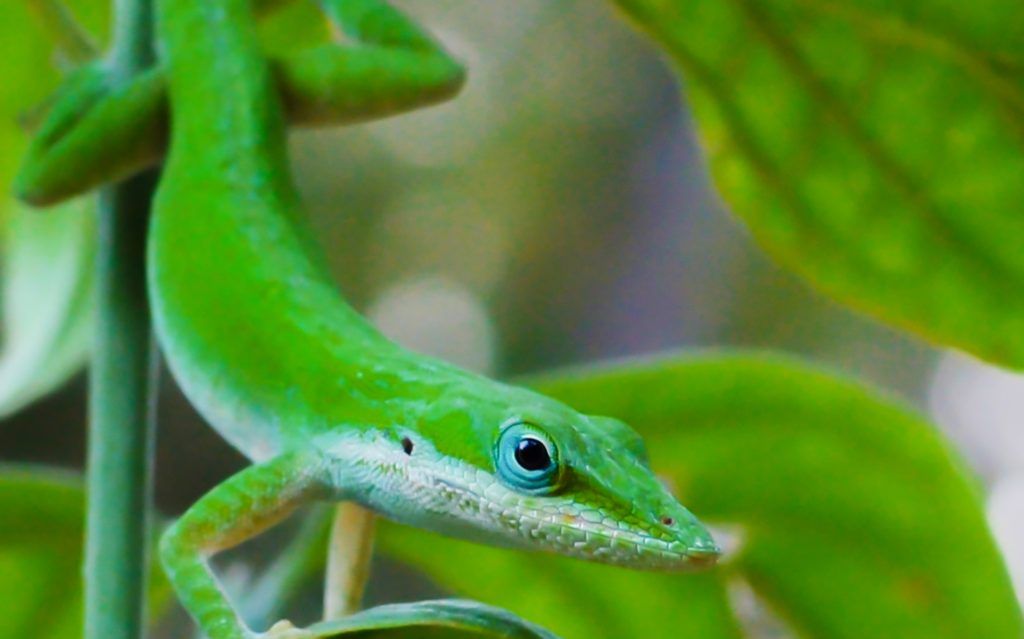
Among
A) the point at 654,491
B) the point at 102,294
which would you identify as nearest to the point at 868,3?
the point at 654,491

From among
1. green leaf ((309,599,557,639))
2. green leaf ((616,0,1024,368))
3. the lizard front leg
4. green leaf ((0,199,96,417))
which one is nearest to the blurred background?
green leaf ((0,199,96,417))

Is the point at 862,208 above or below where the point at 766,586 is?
above

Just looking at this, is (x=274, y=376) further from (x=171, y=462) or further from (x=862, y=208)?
(x=171, y=462)

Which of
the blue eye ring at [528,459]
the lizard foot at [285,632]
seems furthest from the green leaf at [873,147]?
the lizard foot at [285,632]

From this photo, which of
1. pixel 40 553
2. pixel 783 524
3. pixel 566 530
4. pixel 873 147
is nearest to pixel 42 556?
pixel 40 553

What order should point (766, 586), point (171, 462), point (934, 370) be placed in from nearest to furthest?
point (766, 586)
point (171, 462)
point (934, 370)

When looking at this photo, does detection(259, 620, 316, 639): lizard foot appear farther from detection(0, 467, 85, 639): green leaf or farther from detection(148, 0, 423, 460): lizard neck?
detection(0, 467, 85, 639): green leaf
